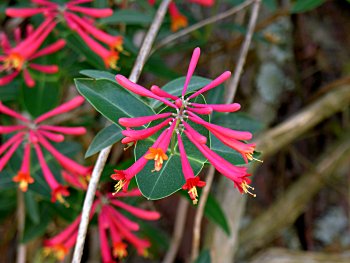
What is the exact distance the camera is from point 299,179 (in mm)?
1795

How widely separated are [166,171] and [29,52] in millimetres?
548

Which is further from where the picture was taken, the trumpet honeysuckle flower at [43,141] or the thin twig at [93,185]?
the trumpet honeysuckle flower at [43,141]

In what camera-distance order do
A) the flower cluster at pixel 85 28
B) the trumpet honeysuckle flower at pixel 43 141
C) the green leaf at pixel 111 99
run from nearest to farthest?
the green leaf at pixel 111 99 → the trumpet honeysuckle flower at pixel 43 141 → the flower cluster at pixel 85 28

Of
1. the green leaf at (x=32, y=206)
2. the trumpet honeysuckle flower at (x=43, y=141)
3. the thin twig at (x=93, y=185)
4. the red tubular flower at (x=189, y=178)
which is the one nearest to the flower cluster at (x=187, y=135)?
the red tubular flower at (x=189, y=178)

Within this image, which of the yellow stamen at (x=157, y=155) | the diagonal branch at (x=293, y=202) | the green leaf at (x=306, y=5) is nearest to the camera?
the yellow stamen at (x=157, y=155)

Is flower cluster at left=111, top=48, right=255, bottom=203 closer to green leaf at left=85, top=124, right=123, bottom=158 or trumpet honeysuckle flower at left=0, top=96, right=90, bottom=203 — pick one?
green leaf at left=85, top=124, right=123, bottom=158

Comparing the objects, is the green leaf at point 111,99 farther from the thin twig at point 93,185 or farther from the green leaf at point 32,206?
the green leaf at point 32,206

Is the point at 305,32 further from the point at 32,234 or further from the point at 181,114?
the point at 181,114

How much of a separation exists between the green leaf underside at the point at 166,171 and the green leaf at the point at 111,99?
55mm

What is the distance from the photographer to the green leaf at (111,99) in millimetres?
894

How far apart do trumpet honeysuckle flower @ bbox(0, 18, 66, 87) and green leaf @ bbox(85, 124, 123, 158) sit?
0.38m

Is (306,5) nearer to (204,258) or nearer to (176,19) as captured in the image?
(176,19)

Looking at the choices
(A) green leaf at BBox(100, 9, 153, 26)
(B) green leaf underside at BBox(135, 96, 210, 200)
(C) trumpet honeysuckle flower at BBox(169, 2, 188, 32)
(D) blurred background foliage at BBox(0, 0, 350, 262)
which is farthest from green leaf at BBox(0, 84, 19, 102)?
(B) green leaf underside at BBox(135, 96, 210, 200)

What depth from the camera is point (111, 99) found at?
911mm
